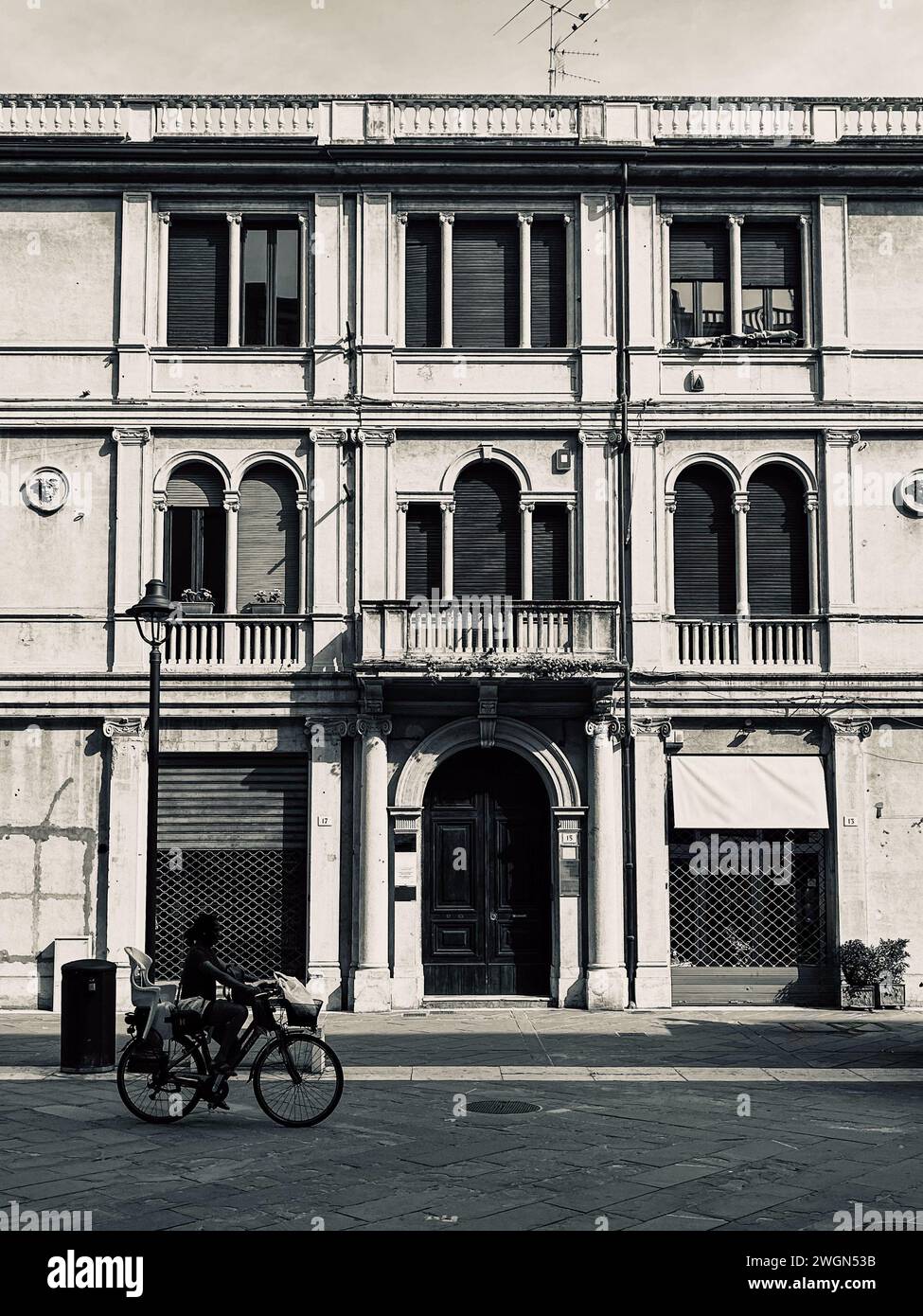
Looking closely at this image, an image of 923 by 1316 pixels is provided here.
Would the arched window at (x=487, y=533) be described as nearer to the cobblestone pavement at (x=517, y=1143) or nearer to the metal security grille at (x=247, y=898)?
the metal security grille at (x=247, y=898)

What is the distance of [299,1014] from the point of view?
1151 centimetres

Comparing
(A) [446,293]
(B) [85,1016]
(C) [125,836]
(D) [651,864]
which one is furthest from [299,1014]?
(A) [446,293]

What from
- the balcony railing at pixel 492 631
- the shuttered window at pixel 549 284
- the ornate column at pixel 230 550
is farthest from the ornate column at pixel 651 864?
the ornate column at pixel 230 550

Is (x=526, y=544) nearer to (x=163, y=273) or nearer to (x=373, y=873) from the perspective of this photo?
(x=373, y=873)

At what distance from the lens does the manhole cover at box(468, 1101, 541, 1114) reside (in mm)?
12702

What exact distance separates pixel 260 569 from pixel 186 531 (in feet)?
4.35

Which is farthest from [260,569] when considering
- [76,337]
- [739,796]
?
[739,796]

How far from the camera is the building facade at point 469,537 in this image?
2075 cm

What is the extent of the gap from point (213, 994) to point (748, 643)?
39.1ft

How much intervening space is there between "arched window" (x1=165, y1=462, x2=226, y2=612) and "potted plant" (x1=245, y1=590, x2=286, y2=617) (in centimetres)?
49

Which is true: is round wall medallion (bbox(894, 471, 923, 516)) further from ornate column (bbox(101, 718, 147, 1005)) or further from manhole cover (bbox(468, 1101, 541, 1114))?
manhole cover (bbox(468, 1101, 541, 1114))

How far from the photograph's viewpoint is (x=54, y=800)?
20.9 meters

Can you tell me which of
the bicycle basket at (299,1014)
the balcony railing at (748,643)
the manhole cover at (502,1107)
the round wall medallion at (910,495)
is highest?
the round wall medallion at (910,495)

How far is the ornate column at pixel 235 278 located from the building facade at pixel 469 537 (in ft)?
0.35
